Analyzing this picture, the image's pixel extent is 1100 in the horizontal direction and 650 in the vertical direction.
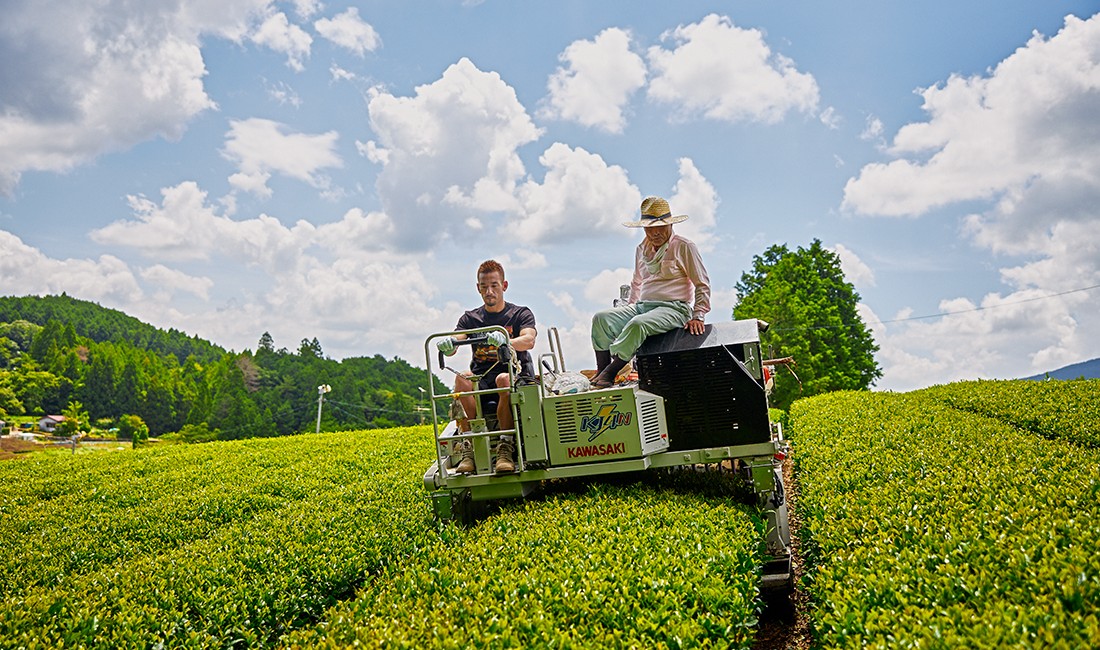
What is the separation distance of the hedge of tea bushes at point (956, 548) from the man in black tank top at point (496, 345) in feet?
9.96

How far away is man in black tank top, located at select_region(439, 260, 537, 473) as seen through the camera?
25.7 ft

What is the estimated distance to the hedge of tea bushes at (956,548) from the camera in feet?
14.3

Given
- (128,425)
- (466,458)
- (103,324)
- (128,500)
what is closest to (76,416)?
(128,425)

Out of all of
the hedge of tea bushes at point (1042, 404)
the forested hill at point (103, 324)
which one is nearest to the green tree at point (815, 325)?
the hedge of tea bushes at point (1042, 404)

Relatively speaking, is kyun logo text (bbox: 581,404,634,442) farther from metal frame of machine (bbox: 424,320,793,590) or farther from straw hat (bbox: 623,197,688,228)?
straw hat (bbox: 623,197,688,228)

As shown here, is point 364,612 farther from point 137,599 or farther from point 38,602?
point 38,602

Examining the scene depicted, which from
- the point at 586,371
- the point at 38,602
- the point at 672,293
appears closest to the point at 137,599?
the point at 38,602

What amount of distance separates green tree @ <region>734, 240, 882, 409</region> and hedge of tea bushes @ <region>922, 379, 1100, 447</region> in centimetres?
1860

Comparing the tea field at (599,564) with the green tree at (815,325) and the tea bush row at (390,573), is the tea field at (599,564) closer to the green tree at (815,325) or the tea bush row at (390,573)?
the tea bush row at (390,573)

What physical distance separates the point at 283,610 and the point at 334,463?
10.2 meters

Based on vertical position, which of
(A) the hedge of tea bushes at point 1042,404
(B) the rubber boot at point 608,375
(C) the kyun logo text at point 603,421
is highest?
(B) the rubber boot at point 608,375

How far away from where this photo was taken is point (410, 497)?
10742 mm

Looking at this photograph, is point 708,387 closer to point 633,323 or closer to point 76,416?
point 633,323

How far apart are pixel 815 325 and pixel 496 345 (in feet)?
122
